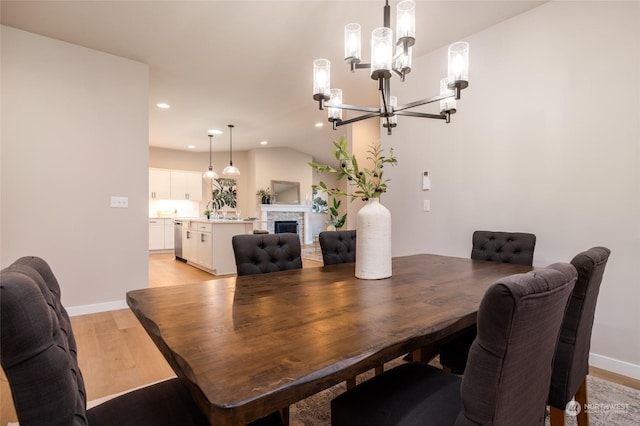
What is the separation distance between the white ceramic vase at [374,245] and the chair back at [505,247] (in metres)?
1.14

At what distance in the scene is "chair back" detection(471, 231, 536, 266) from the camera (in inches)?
83.4

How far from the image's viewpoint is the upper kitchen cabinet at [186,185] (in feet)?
26.0


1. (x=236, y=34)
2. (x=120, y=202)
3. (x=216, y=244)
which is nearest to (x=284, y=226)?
(x=216, y=244)

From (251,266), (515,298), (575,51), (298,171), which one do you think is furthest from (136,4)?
(298,171)

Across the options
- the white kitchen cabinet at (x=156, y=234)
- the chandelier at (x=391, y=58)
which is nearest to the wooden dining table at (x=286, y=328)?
the chandelier at (x=391, y=58)

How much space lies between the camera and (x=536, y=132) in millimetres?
2480

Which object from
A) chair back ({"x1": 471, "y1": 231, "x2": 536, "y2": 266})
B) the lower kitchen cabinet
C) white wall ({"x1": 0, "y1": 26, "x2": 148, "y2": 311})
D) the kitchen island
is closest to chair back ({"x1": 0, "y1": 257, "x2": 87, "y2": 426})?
chair back ({"x1": 471, "y1": 231, "x2": 536, "y2": 266})

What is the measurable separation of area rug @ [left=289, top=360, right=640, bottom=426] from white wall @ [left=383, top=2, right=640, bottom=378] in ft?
1.12

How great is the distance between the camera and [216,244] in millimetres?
5031

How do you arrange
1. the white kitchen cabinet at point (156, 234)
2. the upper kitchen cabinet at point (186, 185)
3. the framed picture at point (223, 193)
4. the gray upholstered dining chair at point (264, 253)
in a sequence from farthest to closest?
1. the framed picture at point (223, 193)
2. the upper kitchen cabinet at point (186, 185)
3. the white kitchen cabinet at point (156, 234)
4. the gray upholstered dining chair at point (264, 253)

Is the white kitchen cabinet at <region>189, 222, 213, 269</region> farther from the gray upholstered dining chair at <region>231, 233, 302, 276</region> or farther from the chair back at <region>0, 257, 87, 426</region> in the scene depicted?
the chair back at <region>0, 257, 87, 426</region>

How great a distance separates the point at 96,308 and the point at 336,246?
269 cm

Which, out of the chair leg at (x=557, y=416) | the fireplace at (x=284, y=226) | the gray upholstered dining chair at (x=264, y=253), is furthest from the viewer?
the fireplace at (x=284, y=226)

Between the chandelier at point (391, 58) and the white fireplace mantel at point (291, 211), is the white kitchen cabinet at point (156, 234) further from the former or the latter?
the chandelier at point (391, 58)
